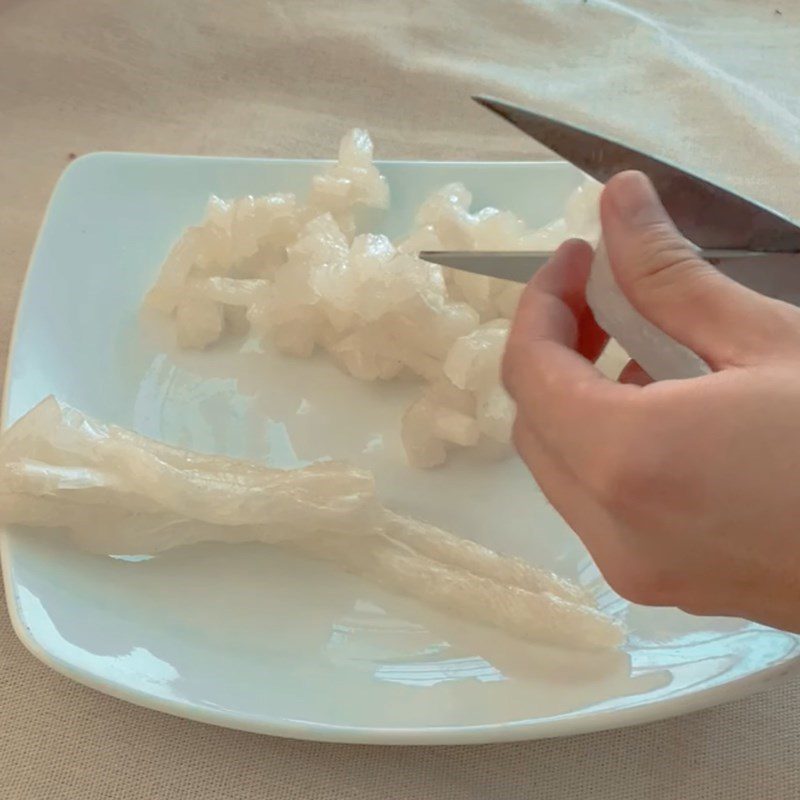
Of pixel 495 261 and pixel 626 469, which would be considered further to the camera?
pixel 495 261

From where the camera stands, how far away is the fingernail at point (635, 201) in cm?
47

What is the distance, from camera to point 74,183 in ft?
2.86

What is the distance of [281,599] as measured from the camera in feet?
2.07

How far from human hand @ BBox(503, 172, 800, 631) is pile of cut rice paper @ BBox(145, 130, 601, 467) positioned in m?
0.21

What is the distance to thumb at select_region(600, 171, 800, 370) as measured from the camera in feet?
1.38

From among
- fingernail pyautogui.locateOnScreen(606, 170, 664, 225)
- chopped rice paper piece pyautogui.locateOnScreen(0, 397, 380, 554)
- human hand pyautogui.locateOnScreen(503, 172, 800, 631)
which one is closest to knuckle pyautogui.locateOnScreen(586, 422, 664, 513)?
human hand pyautogui.locateOnScreen(503, 172, 800, 631)

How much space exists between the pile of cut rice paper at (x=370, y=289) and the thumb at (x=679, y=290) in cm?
25

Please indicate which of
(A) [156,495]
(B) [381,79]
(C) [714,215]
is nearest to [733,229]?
(C) [714,215]

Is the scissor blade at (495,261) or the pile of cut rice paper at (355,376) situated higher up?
the scissor blade at (495,261)

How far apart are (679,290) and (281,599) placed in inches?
13.2

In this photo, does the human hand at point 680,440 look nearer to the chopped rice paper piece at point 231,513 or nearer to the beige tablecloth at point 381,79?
the chopped rice paper piece at point 231,513

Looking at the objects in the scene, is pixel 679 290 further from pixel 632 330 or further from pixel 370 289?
pixel 370 289

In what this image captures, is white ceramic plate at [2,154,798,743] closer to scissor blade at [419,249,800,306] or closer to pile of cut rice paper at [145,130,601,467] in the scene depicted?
pile of cut rice paper at [145,130,601,467]

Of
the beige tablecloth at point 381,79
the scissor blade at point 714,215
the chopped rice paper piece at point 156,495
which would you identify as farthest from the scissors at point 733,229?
the beige tablecloth at point 381,79
